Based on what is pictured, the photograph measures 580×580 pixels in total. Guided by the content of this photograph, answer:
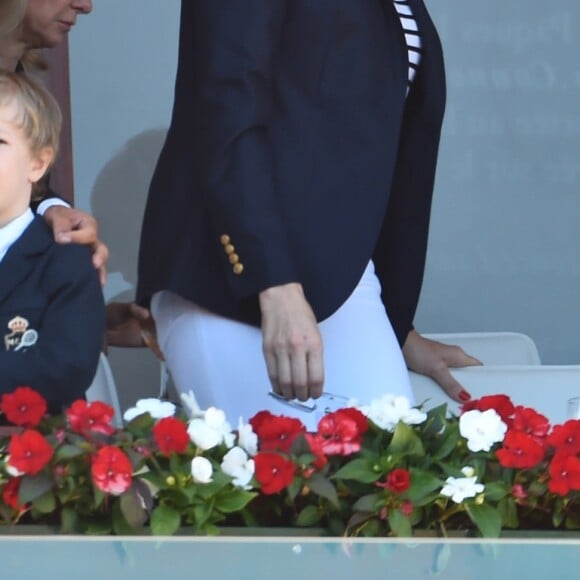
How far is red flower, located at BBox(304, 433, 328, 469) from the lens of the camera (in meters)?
1.69

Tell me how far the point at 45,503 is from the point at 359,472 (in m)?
0.32

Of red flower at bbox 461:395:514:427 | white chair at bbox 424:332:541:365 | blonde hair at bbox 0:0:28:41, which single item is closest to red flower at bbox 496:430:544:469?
red flower at bbox 461:395:514:427

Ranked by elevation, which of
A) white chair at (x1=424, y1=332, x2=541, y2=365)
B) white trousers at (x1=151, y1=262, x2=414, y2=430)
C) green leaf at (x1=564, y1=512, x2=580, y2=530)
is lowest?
white chair at (x1=424, y1=332, x2=541, y2=365)

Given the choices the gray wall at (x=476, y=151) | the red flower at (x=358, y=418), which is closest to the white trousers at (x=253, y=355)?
the red flower at (x=358, y=418)

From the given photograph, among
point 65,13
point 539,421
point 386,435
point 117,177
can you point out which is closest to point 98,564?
point 386,435

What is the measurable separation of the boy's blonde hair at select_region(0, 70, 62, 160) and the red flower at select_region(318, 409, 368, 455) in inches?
32.7

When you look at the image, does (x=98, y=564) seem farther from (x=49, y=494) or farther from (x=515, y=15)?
(x=515, y=15)

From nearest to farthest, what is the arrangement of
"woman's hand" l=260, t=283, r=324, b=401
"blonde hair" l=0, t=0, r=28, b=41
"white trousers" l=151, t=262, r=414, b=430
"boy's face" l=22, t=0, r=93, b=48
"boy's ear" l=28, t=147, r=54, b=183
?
1. "woman's hand" l=260, t=283, r=324, b=401
2. "white trousers" l=151, t=262, r=414, b=430
3. "boy's ear" l=28, t=147, r=54, b=183
4. "blonde hair" l=0, t=0, r=28, b=41
5. "boy's face" l=22, t=0, r=93, b=48

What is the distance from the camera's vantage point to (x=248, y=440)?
1.74 metres

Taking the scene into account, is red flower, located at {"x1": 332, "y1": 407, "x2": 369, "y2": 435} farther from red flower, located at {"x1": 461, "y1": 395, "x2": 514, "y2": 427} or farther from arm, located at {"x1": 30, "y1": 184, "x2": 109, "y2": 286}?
arm, located at {"x1": 30, "y1": 184, "x2": 109, "y2": 286}

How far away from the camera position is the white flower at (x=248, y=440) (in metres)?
1.74

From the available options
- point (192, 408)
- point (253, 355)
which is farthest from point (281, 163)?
point (192, 408)

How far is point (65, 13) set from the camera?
114 inches

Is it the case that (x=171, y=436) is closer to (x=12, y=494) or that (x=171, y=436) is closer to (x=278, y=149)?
(x=12, y=494)
